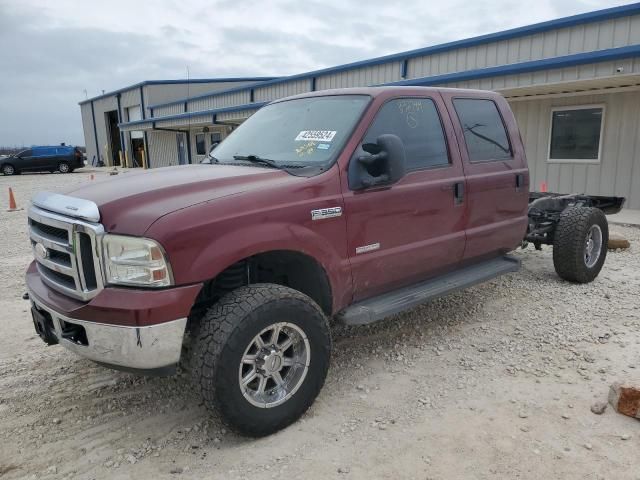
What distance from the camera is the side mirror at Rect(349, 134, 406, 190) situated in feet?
10.4

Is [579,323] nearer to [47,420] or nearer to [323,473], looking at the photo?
[323,473]

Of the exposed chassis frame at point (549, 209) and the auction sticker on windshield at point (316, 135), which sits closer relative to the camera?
the auction sticker on windshield at point (316, 135)

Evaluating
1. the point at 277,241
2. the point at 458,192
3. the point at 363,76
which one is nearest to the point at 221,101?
the point at 363,76

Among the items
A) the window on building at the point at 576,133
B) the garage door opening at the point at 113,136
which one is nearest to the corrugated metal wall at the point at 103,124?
the garage door opening at the point at 113,136

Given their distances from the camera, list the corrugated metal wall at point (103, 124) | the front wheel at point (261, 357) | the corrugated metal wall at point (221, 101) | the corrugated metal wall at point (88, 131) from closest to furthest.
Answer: the front wheel at point (261, 357) < the corrugated metal wall at point (221, 101) < the corrugated metal wall at point (103, 124) < the corrugated metal wall at point (88, 131)

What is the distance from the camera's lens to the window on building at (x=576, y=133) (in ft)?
34.5

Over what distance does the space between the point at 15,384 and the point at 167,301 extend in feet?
6.28

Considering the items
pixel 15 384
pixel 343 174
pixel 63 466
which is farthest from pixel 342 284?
pixel 15 384

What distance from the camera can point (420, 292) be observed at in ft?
12.4

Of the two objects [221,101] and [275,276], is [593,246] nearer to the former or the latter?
[275,276]

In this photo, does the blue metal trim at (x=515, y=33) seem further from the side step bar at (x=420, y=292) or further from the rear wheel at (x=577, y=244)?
the side step bar at (x=420, y=292)

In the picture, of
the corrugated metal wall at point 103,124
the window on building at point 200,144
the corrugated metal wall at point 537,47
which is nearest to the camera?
the corrugated metal wall at point 537,47

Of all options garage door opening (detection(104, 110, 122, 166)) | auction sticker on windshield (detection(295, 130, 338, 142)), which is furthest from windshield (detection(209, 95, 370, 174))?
garage door opening (detection(104, 110, 122, 166))

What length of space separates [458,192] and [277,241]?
5.86 feet
